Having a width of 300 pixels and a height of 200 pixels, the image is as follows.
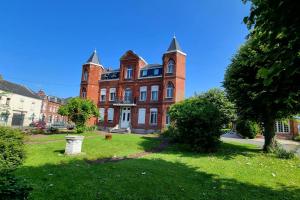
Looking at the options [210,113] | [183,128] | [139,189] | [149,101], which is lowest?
[139,189]

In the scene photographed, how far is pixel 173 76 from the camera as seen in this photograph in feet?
98.3

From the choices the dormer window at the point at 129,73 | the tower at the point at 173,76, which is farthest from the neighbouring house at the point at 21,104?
the tower at the point at 173,76

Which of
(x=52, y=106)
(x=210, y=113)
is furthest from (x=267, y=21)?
(x=52, y=106)

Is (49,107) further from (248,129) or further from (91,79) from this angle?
(248,129)

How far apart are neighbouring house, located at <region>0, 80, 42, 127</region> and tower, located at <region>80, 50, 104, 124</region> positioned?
55.5 feet

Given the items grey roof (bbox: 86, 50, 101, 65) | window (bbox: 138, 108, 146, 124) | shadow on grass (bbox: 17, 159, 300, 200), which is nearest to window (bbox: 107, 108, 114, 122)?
window (bbox: 138, 108, 146, 124)

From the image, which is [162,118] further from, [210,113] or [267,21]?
[267,21]

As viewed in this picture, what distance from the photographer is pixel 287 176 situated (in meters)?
8.20

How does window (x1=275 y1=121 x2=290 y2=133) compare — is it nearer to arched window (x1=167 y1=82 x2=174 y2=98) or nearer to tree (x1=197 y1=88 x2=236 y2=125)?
tree (x1=197 y1=88 x2=236 y2=125)

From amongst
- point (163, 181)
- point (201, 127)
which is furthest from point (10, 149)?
point (201, 127)

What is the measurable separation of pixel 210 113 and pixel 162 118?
16309 millimetres

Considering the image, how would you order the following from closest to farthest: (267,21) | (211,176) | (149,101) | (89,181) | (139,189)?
(267,21) → (139,189) → (89,181) → (211,176) → (149,101)

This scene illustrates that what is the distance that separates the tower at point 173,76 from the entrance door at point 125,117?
6.59m

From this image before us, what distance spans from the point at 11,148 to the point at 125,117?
1026 inches
